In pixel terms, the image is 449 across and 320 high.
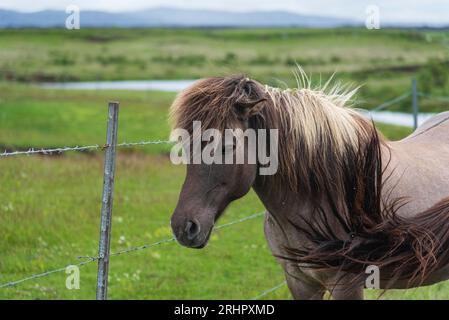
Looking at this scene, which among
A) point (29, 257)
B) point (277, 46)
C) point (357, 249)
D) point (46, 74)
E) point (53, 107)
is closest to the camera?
point (357, 249)

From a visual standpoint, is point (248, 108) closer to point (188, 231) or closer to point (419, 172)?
point (188, 231)

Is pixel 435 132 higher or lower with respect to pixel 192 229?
higher

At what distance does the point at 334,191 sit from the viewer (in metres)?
4.12

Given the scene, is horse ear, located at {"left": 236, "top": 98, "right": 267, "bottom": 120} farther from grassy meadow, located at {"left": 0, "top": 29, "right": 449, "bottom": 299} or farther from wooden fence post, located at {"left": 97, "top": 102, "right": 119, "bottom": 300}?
wooden fence post, located at {"left": 97, "top": 102, "right": 119, "bottom": 300}

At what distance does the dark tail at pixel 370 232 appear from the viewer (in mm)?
4121

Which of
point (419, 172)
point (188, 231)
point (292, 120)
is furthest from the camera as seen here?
point (419, 172)

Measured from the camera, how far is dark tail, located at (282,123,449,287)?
162 inches

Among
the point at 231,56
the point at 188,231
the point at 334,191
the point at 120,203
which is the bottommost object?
the point at 188,231

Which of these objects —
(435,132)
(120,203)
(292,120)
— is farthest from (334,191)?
(120,203)

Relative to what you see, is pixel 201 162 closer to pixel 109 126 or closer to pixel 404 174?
pixel 109 126

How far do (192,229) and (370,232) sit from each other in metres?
1.06

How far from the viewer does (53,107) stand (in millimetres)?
22562
